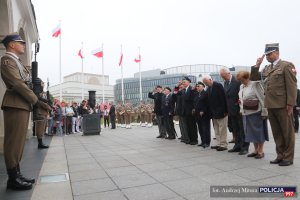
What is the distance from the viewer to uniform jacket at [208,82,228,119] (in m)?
6.99

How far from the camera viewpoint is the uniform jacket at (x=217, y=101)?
22.9 ft

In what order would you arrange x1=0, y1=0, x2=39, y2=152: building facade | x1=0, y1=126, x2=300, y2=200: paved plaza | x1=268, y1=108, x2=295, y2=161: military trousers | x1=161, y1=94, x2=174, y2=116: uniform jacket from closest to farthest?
x1=0, y1=126, x2=300, y2=200: paved plaza
x1=268, y1=108, x2=295, y2=161: military trousers
x1=0, y1=0, x2=39, y2=152: building facade
x1=161, y1=94, x2=174, y2=116: uniform jacket

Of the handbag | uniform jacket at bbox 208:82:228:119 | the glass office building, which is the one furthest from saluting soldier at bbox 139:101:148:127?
the glass office building

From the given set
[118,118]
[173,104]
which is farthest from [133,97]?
[173,104]

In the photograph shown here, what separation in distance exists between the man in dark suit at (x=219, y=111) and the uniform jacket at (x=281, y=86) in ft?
6.29

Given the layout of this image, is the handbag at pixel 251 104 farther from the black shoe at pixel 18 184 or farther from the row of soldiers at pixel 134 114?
the row of soldiers at pixel 134 114

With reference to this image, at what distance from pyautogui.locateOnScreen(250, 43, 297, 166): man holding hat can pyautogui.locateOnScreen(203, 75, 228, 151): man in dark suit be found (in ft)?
6.14

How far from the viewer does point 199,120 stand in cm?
820

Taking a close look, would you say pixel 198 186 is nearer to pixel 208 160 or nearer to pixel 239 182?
pixel 239 182

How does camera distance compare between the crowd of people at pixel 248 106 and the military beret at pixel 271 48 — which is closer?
the crowd of people at pixel 248 106

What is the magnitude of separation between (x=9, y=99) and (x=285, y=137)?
453 centimetres

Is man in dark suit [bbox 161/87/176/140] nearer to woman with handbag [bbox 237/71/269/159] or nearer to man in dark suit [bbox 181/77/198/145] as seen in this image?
man in dark suit [bbox 181/77/198/145]

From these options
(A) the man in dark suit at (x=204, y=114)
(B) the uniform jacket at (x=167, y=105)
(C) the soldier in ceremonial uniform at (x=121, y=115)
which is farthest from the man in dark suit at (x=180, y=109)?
(C) the soldier in ceremonial uniform at (x=121, y=115)

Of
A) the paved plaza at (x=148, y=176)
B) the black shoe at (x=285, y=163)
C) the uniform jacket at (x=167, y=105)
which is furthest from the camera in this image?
the uniform jacket at (x=167, y=105)
